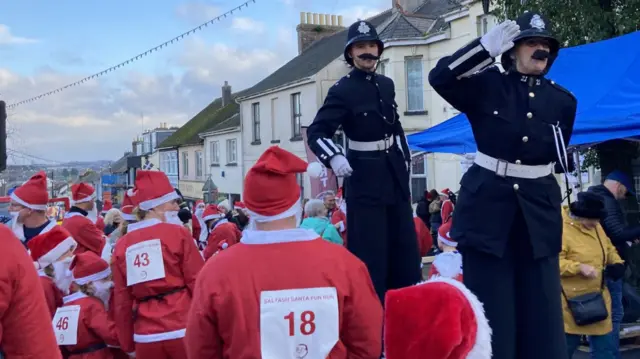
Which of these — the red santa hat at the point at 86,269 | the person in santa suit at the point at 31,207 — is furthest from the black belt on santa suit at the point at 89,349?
the person in santa suit at the point at 31,207

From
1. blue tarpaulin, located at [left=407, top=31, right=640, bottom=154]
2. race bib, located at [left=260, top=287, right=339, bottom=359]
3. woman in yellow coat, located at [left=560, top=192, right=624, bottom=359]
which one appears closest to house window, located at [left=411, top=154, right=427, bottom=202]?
blue tarpaulin, located at [left=407, top=31, right=640, bottom=154]

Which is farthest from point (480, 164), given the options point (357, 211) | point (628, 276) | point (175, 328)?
point (628, 276)

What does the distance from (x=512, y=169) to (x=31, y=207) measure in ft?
14.9

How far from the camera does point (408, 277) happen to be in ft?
14.9

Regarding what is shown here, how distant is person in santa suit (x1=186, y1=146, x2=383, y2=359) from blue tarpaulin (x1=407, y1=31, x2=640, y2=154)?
12.8 feet

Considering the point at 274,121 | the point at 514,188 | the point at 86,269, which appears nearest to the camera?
the point at 514,188

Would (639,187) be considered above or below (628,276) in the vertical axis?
above

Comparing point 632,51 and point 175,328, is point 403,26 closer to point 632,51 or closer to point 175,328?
point 632,51

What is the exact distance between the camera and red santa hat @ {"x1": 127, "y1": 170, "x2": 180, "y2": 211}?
471 cm

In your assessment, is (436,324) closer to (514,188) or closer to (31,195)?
(514,188)

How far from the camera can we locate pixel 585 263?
5.57 meters

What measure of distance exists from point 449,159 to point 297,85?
888 centimetres

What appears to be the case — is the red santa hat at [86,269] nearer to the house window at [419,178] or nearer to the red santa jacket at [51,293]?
the red santa jacket at [51,293]

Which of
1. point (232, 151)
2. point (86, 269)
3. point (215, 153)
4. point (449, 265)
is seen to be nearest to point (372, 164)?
point (449, 265)
